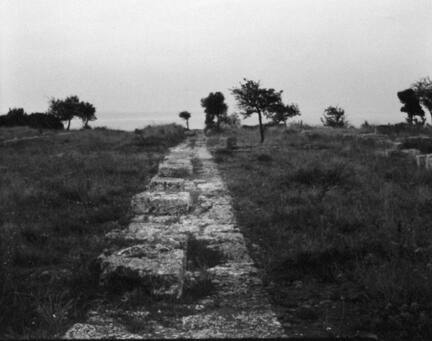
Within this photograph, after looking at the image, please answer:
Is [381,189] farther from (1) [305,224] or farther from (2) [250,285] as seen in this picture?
(2) [250,285]

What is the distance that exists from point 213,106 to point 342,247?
45.2 metres

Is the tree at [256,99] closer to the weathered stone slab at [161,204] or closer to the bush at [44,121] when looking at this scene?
the weathered stone slab at [161,204]

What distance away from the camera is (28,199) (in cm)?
809

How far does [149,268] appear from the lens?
4.33 meters

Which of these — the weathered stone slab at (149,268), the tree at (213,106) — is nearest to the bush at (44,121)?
the tree at (213,106)

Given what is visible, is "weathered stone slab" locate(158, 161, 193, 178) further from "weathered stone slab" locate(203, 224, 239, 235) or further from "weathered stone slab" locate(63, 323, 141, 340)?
"weathered stone slab" locate(63, 323, 141, 340)

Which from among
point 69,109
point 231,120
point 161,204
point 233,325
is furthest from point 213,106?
point 233,325

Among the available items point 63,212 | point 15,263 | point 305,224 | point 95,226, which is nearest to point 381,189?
point 305,224

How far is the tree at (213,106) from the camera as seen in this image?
4941 cm

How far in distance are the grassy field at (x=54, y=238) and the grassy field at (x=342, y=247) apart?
202cm

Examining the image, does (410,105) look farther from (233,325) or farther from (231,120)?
(233,325)

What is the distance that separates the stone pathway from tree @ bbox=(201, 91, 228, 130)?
42969 millimetres

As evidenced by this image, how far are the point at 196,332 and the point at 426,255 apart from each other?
3009mm

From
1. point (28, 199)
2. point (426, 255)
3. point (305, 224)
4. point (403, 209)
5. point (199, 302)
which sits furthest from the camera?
point (28, 199)
